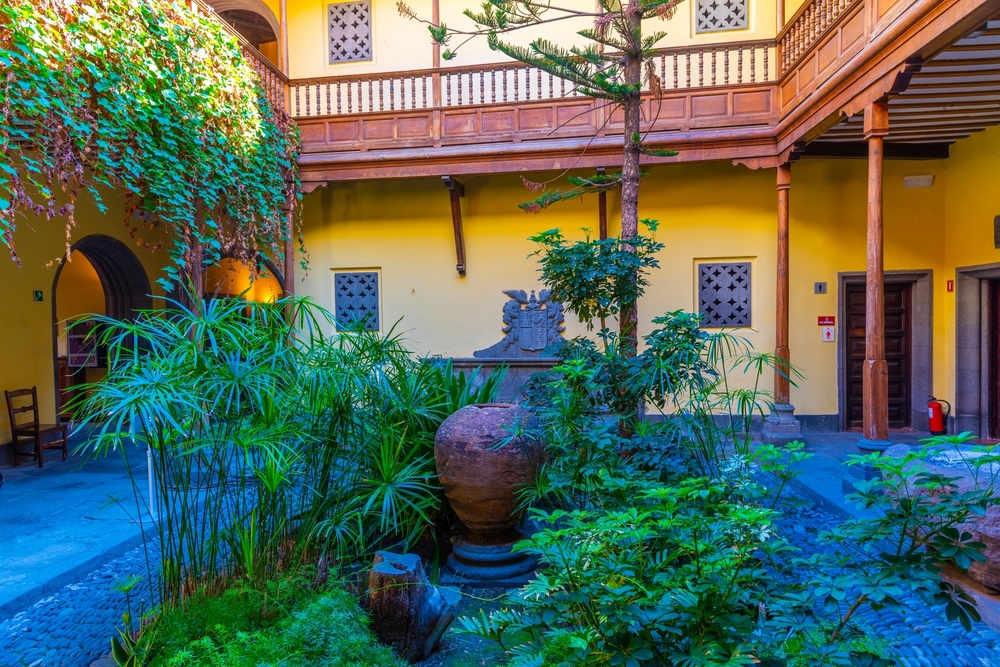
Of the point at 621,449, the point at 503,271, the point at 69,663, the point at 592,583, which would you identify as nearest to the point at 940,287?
the point at 503,271

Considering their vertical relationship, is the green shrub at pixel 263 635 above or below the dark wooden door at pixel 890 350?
below

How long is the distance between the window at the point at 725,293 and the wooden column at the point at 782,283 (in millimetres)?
639

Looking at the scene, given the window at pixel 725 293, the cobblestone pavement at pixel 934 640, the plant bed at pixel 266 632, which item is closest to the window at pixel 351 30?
→ the window at pixel 725 293

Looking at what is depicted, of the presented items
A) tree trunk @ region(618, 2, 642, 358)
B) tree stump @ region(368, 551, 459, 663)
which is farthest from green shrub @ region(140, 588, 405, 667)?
tree trunk @ region(618, 2, 642, 358)

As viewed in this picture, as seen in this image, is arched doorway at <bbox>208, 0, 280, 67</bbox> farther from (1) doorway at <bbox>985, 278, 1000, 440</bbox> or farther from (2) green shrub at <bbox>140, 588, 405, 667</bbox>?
(1) doorway at <bbox>985, 278, 1000, 440</bbox>

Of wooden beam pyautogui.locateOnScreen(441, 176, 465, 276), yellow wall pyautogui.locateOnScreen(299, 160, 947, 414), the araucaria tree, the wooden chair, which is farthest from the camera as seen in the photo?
wooden beam pyautogui.locateOnScreen(441, 176, 465, 276)

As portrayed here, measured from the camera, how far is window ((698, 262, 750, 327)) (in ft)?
26.4

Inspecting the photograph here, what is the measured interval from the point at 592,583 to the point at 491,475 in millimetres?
1807

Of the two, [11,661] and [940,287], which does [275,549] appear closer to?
[11,661]

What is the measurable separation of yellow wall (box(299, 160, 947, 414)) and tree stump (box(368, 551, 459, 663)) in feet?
14.8

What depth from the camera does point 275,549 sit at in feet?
9.60

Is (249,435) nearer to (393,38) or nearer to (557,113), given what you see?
(557,113)

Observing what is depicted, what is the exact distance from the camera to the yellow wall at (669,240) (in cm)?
768

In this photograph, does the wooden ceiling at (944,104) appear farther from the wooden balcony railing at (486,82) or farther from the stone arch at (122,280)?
the stone arch at (122,280)
